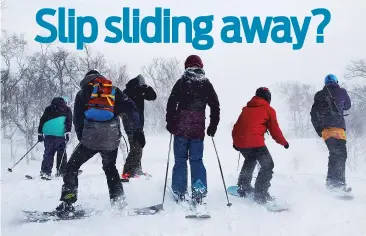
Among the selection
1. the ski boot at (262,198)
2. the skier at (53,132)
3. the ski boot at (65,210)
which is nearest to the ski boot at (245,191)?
the ski boot at (262,198)

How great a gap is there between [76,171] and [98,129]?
659 millimetres

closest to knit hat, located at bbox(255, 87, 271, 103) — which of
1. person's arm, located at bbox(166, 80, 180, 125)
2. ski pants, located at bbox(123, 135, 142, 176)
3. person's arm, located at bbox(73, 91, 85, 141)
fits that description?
person's arm, located at bbox(166, 80, 180, 125)

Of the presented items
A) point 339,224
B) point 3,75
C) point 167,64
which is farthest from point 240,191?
point 167,64

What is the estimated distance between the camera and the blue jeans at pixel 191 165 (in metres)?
4.46

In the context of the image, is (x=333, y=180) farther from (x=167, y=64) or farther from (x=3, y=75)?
(x=167, y=64)

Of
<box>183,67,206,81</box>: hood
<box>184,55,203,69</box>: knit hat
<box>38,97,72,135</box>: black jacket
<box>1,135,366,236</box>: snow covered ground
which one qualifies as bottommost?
<box>1,135,366,236</box>: snow covered ground

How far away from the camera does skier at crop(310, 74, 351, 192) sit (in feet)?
18.9

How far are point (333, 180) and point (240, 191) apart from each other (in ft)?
6.13

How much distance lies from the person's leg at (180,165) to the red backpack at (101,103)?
1.07 m

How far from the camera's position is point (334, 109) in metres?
5.90

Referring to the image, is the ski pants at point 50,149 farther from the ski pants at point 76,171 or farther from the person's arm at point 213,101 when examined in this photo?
the person's arm at point 213,101

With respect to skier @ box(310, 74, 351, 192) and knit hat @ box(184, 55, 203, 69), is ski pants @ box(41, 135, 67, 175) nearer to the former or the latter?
knit hat @ box(184, 55, 203, 69)

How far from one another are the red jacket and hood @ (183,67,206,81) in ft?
3.65

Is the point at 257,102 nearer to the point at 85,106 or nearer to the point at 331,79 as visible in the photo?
the point at 331,79
